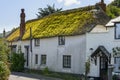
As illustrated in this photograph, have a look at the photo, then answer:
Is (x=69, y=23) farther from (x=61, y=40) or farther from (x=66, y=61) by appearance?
(x=66, y=61)

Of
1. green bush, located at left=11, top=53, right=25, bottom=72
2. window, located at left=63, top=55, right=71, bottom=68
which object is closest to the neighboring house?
window, located at left=63, top=55, right=71, bottom=68

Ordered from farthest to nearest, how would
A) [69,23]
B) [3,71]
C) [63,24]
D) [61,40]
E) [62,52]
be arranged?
[63,24] → [69,23] → [61,40] → [62,52] → [3,71]

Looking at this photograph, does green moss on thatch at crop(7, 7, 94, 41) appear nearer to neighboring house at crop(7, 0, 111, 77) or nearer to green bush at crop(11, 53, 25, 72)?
neighboring house at crop(7, 0, 111, 77)

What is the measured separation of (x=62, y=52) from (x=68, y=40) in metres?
1.74

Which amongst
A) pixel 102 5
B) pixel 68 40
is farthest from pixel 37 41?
pixel 102 5

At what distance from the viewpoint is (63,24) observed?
43.6m

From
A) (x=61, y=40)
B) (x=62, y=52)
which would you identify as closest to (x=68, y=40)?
(x=62, y=52)

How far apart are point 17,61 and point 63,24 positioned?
879 centimetres

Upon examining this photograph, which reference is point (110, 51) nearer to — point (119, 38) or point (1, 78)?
point (119, 38)

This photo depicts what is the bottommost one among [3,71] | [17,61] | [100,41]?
[3,71]

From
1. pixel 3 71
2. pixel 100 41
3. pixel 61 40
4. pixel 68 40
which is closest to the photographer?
pixel 3 71

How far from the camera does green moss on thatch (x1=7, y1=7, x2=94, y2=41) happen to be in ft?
130

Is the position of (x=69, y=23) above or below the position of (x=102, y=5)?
below

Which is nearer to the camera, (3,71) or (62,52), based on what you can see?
(3,71)
